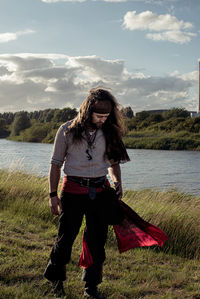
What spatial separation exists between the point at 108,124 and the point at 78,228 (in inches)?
32.6

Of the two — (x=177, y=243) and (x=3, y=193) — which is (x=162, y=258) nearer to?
(x=177, y=243)

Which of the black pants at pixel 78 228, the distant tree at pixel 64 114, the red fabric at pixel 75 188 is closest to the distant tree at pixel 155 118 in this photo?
the distant tree at pixel 64 114

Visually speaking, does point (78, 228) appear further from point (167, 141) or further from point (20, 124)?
point (20, 124)

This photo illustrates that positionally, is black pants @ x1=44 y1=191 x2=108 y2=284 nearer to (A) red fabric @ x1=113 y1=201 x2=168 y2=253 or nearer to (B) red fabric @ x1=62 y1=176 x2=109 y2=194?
(B) red fabric @ x1=62 y1=176 x2=109 y2=194

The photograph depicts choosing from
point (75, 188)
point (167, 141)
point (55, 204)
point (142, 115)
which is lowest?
point (167, 141)

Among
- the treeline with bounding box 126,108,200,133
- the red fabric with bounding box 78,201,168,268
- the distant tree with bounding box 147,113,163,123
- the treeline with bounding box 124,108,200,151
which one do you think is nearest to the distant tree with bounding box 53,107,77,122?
the treeline with bounding box 126,108,200,133

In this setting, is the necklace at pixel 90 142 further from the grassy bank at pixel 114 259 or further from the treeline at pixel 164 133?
the treeline at pixel 164 133

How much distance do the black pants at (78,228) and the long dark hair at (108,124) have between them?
0.34 metres

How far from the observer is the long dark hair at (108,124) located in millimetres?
2475

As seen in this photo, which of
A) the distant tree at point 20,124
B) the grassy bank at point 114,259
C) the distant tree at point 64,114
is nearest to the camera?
the grassy bank at point 114,259

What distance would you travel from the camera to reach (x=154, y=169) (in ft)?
64.9

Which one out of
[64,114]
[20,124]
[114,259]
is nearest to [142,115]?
[64,114]

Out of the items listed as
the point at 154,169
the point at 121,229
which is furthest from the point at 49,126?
the point at 121,229

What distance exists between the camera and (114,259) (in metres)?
3.90
